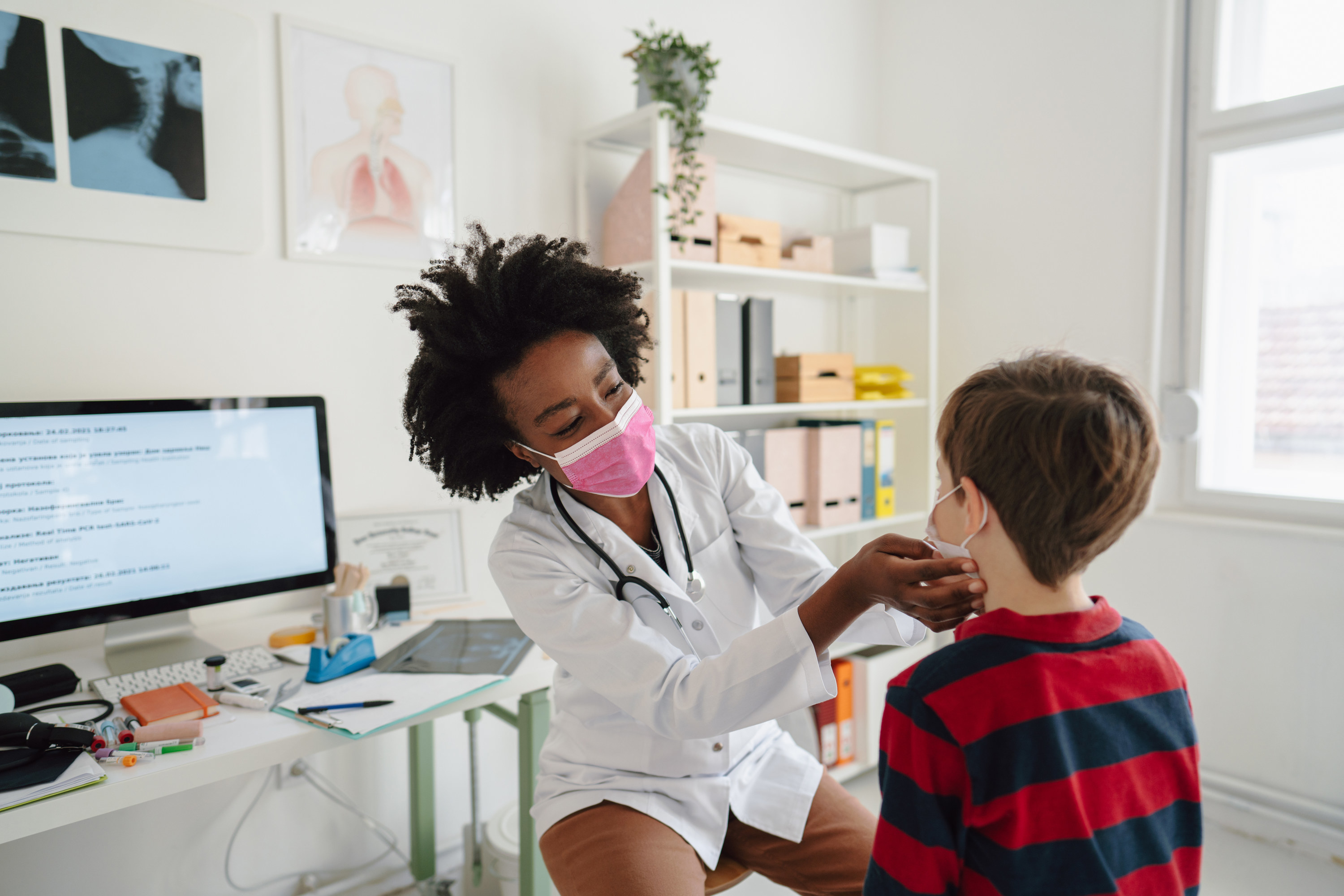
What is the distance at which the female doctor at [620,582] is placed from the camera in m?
1.13

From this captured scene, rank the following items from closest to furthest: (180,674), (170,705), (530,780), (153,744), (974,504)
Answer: (974,504)
(153,744)
(170,705)
(180,674)
(530,780)

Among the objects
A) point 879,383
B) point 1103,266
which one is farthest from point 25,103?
point 1103,266

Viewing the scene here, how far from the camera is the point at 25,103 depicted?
60.7 inches

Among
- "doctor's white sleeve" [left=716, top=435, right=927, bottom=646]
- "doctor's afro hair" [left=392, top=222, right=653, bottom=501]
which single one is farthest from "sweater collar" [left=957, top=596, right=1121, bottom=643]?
"doctor's afro hair" [left=392, top=222, right=653, bottom=501]

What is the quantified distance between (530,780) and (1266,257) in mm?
2463

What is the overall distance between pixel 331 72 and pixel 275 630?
1284 mm

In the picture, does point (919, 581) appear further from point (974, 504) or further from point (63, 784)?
point (63, 784)

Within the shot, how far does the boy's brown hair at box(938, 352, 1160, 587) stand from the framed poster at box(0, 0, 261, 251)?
5.42 feet

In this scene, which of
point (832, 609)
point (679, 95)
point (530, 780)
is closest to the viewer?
point (832, 609)

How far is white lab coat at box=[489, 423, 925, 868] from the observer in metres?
1.04

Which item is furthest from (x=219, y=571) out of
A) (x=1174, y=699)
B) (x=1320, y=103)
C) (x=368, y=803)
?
(x=1320, y=103)

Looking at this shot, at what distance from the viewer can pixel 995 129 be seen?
282 cm

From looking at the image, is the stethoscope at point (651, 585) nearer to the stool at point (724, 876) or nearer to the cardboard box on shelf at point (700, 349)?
the stool at point (724, 876)

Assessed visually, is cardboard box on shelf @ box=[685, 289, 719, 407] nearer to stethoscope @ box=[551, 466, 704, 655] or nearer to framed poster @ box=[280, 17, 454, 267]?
framed poster @ box=[280, 17, 454, 267]
